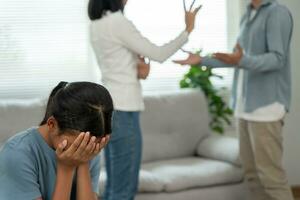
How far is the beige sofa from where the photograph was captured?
326 centimetres

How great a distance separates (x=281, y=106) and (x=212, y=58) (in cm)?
45

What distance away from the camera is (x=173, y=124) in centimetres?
383

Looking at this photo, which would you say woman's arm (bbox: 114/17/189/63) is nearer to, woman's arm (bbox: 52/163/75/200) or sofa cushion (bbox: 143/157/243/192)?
sofa cushion (bbox: 143/157/243/192)

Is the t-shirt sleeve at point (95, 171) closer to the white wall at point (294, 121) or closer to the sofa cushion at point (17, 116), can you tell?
the sofa cushion at point (17, 116)

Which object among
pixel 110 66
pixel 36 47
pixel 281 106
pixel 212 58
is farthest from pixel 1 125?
pixel 281 106

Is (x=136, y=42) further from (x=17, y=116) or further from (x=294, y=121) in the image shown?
(x=294, y=121)

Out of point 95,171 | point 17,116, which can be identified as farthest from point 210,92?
point 95,171

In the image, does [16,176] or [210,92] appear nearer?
[16,176]

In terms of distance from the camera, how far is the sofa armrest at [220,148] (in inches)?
137

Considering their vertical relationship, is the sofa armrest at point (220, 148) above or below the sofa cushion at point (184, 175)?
above

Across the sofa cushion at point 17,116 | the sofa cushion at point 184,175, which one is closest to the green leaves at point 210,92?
the sofa cushion at point 184,175

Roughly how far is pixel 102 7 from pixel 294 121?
7.08 ft

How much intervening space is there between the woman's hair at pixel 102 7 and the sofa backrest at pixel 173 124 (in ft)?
4.17

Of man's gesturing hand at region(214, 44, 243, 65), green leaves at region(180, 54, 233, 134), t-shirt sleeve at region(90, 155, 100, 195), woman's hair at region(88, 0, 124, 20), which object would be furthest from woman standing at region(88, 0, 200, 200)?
green leaves at region(180, 54, 233, 134)
